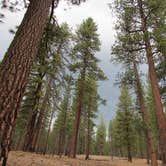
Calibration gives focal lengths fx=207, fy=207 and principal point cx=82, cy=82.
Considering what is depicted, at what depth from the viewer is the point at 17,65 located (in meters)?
3.32

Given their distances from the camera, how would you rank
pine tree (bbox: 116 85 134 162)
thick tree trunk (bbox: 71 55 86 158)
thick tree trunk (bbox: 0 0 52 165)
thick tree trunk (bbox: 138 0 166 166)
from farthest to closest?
1. pine tree (bbox: 116 85 134 162)
2. thick tree trunk (bbox: 71 55 86 158)
3. thick tree trunk (bbox: 138 0 166 166)
4. thick tree trunk (bbox: 0 0 52 165)

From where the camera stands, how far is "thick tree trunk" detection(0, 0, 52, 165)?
296 cm

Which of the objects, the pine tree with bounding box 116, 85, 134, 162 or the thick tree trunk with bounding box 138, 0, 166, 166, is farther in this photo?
the pine tree with bounding box 116, 85, 134, 162

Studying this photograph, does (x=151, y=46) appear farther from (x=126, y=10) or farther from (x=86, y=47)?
(x=86, y=47)

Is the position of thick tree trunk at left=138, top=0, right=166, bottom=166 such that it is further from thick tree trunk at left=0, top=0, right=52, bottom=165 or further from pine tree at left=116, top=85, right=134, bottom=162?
pine tree at left=116, top=85, right=134, bottom=162

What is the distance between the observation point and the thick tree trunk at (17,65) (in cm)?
296

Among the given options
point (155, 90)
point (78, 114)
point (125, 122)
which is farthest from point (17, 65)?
point (125, 122)

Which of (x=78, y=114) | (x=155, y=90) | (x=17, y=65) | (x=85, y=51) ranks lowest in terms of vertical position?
(x=17, y=65)

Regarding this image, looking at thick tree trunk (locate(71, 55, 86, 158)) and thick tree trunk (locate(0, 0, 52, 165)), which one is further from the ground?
thick tree trunk (locate(71, 55, 86, 158))

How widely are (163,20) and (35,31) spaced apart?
8.87 metres

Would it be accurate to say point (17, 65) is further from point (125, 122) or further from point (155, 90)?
point (125, 122)

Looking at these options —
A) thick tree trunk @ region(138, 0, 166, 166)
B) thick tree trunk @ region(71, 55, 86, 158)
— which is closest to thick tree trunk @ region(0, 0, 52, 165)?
thick tree trunk @ region(138, 0, 166, 166)

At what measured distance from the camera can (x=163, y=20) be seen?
35.4 ft

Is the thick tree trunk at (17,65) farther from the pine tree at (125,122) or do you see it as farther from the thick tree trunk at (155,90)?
the pine tree at (125,122)
